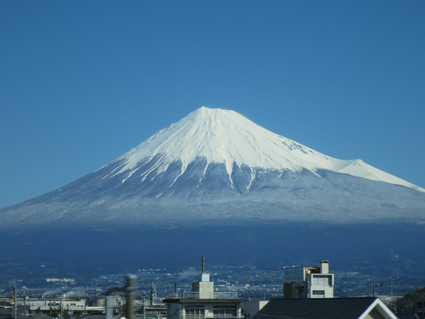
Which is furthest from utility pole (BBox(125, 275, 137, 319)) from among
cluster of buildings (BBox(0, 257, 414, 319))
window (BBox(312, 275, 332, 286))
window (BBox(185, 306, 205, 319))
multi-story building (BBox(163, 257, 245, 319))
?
window (BBox(312, 275, 332, 286))

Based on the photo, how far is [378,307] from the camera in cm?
2519

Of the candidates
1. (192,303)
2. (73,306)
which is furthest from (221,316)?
(73,306)

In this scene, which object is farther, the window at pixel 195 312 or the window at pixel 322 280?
the window at pixel 322 280

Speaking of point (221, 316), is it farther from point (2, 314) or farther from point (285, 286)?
point (285, 286)

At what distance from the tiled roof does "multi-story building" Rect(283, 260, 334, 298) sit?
964 inches

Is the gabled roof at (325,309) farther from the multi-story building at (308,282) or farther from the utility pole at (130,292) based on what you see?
the multi-story building at (308,282)

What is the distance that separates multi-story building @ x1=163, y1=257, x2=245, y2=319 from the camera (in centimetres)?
3819

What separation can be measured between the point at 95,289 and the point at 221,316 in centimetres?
15906

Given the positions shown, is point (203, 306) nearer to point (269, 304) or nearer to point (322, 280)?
point (269, 304)

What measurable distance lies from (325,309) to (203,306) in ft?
41.3

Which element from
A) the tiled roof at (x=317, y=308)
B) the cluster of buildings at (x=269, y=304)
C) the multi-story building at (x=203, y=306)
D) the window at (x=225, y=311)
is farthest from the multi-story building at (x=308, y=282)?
the tiled roof at (x=317, y=308)

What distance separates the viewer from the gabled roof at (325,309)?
82.1 ft

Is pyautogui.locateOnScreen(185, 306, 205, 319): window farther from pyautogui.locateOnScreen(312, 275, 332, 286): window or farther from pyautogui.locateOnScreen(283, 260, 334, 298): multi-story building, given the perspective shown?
pyautogui.locateOnScreen(312, 275, 332, 286): window

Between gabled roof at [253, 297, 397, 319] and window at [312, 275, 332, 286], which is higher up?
window at [312, 275, 332, 286]
